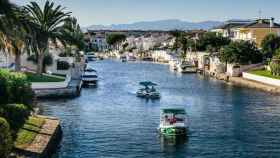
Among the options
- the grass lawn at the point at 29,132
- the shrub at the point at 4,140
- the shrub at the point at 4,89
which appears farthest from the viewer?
the shrub at the point at 4,89

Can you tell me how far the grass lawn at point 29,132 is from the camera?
39.8 meters

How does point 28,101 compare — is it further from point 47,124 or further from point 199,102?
point 199,102

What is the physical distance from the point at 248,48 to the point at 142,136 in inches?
2907

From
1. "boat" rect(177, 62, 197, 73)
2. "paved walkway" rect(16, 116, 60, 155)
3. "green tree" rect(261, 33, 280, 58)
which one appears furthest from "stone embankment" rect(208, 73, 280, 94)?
"paved walkway" rect(16, 116, 60, 155)

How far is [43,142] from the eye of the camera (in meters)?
41.7

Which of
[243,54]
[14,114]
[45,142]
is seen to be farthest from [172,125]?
[243,54]

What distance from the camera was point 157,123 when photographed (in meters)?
59.0

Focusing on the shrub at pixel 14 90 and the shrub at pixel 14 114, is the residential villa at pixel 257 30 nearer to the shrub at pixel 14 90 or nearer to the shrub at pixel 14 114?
the shrub at pixel 14 90

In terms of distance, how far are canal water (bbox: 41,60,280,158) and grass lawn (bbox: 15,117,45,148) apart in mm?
2236

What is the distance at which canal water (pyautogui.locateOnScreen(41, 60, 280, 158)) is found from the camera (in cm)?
4572

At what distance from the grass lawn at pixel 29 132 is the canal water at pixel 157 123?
2.24 metres

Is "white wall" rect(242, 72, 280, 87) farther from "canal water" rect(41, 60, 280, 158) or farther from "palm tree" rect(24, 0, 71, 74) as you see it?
"palm tree" rect(24, 0, 71, 74)

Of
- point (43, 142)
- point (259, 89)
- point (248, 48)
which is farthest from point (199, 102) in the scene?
point (248, 48)

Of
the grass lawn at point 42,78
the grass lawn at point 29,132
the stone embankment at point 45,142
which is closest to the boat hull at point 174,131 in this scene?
the stone embankment at point 45,142
